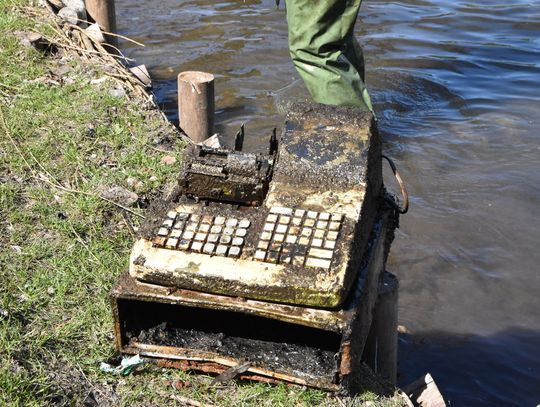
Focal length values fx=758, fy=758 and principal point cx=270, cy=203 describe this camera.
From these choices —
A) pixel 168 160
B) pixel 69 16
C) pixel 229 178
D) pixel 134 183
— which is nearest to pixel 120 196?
pixel 134 183

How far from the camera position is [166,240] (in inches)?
110

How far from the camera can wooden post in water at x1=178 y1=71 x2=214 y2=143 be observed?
533cm

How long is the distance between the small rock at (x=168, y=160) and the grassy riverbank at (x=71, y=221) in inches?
0.5

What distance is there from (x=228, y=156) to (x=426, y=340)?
2.14m

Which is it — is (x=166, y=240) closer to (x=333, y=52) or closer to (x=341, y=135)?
(x=341, y=135)

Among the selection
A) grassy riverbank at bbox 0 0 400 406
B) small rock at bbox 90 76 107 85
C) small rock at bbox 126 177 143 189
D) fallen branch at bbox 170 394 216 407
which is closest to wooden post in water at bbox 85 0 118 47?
grassy riverbank at bbox 0 0 400 406

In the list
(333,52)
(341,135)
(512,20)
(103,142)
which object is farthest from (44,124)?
(512,20)

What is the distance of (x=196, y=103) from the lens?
5.38 meters

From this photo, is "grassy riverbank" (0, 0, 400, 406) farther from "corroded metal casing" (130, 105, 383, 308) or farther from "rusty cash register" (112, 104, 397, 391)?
"corroded metal casing" (130, 105, 383, 308)

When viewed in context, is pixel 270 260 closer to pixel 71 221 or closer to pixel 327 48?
pixel 71 221

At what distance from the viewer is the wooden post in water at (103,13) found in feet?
22.4

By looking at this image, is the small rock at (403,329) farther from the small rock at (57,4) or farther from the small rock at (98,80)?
the small rock at (57,4)

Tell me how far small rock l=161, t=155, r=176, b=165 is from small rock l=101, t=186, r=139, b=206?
441mm

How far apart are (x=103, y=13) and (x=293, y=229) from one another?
4.71 metres
